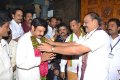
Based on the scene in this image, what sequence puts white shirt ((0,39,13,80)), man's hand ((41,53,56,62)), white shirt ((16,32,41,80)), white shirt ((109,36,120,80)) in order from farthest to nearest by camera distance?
1. white shirt ((109,36,120,80))
2. man's hand ((41,53,56,62))
3. white shirt ((16,32,41,80))
4. white shirt ((0,39,13,80))

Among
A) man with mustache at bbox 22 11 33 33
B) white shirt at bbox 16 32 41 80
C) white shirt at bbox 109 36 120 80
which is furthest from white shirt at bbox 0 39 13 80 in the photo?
white shirt at bbox 109 36 120 80

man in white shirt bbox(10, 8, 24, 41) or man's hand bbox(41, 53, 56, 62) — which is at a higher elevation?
man in white shirt bbox(10, 8, 24, 41)

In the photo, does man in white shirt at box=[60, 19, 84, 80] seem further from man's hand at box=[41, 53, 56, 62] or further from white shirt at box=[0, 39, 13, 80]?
white shirt at box=[0, 39, 13, 80]

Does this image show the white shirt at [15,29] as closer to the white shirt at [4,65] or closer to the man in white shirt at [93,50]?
the man in white shirt at [93,50]

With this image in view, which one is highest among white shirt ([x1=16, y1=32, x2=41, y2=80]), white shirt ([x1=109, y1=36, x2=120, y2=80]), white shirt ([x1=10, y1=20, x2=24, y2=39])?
white shirt ([x1=10, y1=20, x2=24, y2=39])

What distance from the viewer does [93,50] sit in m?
4.44

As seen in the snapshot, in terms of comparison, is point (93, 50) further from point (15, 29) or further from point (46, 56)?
point (15, 29)

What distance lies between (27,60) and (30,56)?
0.08 metres

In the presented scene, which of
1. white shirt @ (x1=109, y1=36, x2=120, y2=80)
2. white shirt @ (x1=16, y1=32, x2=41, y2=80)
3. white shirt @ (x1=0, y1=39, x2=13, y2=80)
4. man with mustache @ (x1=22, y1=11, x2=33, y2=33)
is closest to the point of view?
white shirt @ (x1=0, y1=39, x2=13, y2=80)

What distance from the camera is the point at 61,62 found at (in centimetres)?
655

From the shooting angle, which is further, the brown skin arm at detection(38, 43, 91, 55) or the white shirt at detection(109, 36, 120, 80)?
the white shirt at detection(109, 36, 120, 80)

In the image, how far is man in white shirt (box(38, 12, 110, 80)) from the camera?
4426 millimetres

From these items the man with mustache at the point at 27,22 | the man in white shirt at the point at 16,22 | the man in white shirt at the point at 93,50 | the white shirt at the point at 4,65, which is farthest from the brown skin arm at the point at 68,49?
the man with mustache at the point at 27,22

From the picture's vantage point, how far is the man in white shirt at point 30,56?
4.35 meters
